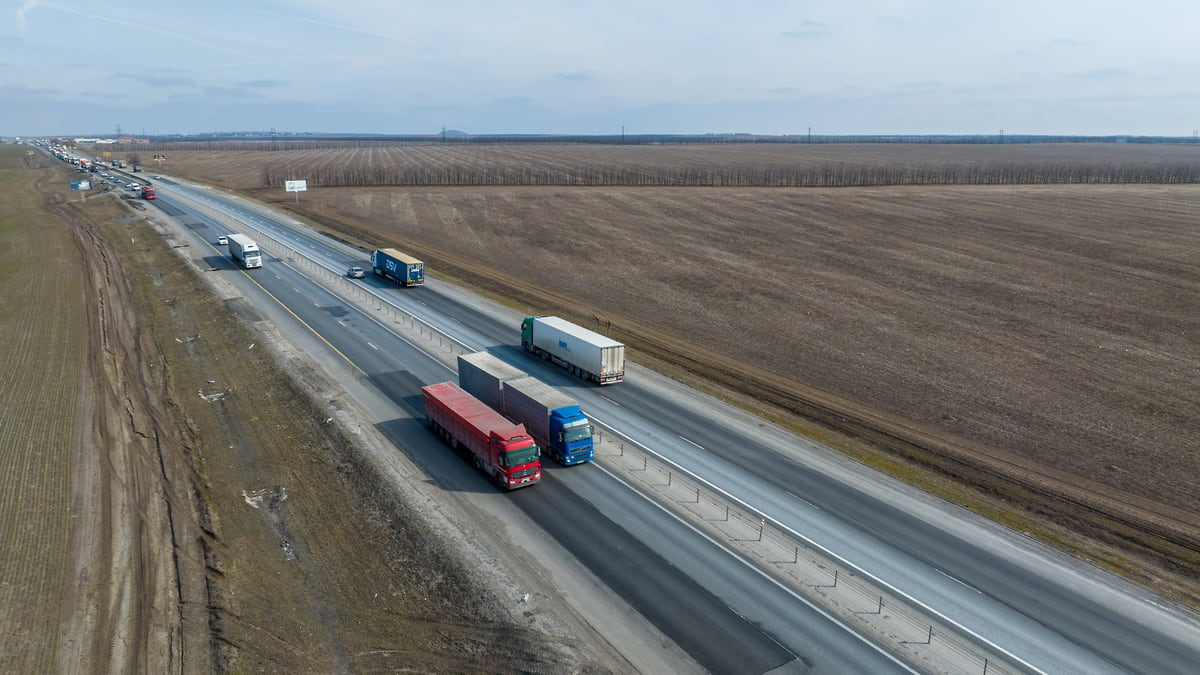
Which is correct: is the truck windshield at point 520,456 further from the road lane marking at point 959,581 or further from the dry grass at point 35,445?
the road lane marking at point 959,581

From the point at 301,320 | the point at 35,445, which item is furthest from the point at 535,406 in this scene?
the point at 301,320

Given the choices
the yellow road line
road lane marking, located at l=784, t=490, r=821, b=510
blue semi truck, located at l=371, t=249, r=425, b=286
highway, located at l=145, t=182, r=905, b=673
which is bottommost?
highway, located at l=145, t=182, r=905, b=673

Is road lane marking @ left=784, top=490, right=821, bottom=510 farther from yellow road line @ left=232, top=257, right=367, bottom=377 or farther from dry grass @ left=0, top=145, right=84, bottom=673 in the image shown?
yellow road line @ left=232, top=257, right=367, bottom=377

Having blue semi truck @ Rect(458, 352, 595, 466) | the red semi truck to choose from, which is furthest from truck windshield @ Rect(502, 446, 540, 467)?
blue semi truck @ Rect(458, 352, 595, 466)

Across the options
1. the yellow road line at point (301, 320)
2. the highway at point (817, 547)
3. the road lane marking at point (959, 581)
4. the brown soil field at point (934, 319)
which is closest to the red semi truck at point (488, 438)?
the highway at point (817, 547)

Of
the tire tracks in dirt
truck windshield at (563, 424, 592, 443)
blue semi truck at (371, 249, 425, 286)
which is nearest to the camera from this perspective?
the tire tracks in dirt

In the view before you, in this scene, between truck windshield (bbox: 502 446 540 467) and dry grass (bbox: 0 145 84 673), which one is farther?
truck windshield (bbox: 502 446 540 467)

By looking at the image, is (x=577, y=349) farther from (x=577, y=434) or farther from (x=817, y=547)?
(x=817, y=547)
